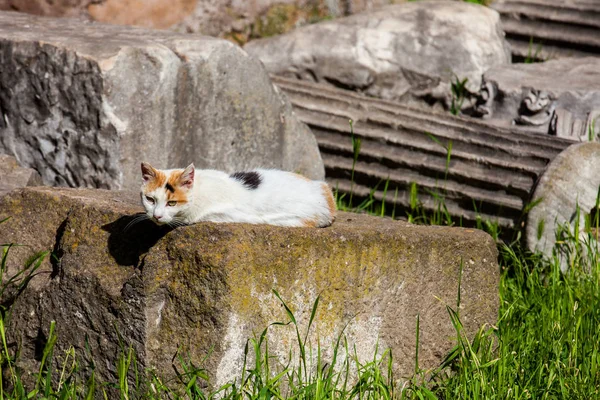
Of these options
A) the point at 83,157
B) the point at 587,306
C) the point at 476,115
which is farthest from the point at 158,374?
the point at 476,115

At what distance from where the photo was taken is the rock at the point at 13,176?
143 inches

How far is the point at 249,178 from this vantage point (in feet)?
10.7

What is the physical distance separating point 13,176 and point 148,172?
1.05m

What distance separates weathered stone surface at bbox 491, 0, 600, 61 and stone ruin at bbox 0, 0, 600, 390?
0.29ft

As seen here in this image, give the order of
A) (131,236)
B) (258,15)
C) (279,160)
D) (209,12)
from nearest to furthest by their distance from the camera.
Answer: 1. (131,236)
2. (279,160)
3. (209,12)
4. (258,15)

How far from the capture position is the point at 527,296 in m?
4.14

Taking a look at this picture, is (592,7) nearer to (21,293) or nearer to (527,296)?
(527,296)

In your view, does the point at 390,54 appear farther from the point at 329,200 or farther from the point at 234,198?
the point at 234,198

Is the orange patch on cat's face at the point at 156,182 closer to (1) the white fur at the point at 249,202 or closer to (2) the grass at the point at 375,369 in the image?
(1) the white fur at the point at 249,202

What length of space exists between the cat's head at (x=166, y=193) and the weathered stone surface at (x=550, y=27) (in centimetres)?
444

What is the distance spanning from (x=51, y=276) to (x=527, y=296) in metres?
2.30

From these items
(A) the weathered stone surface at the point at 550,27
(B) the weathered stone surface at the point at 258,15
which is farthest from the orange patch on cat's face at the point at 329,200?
(A) the weathered stone surface at the point at 550,27

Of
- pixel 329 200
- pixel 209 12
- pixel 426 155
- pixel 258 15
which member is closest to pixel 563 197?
pixel 426 155

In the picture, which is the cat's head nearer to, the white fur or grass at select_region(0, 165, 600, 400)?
the white fur
